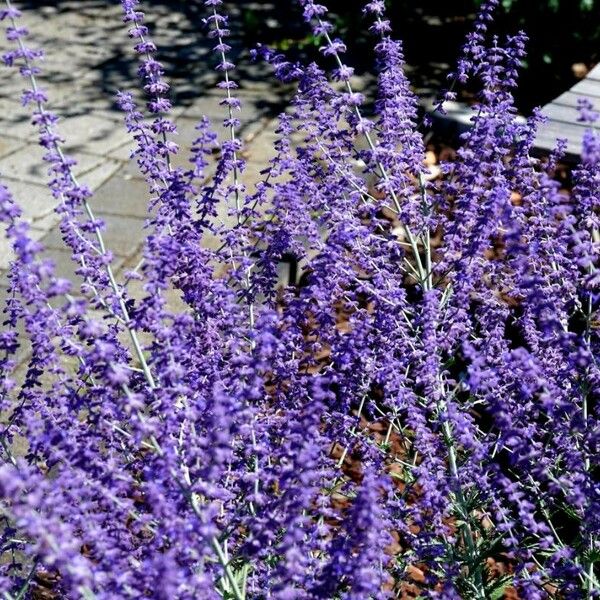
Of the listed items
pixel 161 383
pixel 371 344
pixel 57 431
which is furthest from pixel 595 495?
pixel 57 431

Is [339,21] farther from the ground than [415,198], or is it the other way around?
[415,198]

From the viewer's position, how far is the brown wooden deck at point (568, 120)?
4.97m

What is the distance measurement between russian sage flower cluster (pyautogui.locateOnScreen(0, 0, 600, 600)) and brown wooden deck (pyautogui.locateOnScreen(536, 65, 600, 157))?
62.9 inches

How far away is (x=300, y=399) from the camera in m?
3.02

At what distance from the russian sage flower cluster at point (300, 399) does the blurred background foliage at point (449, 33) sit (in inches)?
141

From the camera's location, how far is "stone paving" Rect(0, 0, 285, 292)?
560cm

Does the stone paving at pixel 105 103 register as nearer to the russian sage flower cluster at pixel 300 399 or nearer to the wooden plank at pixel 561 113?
the wooden plank at pixel 561 113

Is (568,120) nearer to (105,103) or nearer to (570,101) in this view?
(570,101)

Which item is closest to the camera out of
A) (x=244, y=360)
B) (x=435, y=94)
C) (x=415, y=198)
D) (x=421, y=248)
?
(x=244, y=360)

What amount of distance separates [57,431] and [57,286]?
0.39 meters

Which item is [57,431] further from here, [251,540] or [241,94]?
[241,94]

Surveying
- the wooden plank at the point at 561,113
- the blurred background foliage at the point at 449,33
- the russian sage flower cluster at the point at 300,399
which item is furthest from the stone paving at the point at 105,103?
the russian sage flower cluster at the point at 300,399

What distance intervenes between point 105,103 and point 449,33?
2.72m

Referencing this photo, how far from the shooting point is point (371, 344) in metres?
3.13
